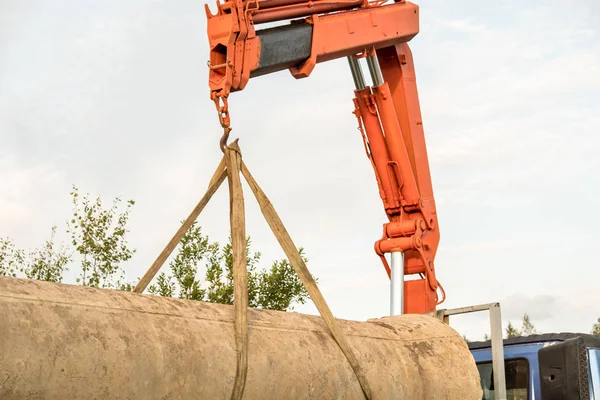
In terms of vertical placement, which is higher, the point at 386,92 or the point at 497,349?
the point at 386,92

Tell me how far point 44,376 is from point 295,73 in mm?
Answer: 5110

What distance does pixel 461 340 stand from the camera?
552 cm

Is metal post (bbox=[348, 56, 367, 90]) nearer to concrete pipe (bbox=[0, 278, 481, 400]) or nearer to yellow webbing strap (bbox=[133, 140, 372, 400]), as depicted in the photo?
yellow webbing strap (bbox=[133, 140, 372, 400])

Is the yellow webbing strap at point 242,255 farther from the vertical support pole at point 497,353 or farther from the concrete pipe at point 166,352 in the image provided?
the vertical support pole at point 497,353

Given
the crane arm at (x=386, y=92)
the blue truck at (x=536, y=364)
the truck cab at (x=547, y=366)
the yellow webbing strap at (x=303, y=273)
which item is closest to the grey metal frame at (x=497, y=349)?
the blue truck at (x=536, y=364)

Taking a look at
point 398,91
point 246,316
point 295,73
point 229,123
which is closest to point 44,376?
point 246,316

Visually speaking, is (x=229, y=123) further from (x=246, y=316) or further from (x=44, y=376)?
(x=44, y=376)

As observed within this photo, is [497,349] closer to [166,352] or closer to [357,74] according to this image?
[166,352]

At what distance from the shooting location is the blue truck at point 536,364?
5.18m

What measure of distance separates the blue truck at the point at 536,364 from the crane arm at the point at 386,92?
2553 millimetres

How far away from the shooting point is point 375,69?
9.23 metres

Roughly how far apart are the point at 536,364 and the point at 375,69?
4117 mm

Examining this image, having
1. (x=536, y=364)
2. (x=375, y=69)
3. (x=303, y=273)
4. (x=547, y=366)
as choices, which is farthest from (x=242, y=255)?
(x=375, y=69)

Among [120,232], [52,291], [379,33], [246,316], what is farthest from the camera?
[120,232]
